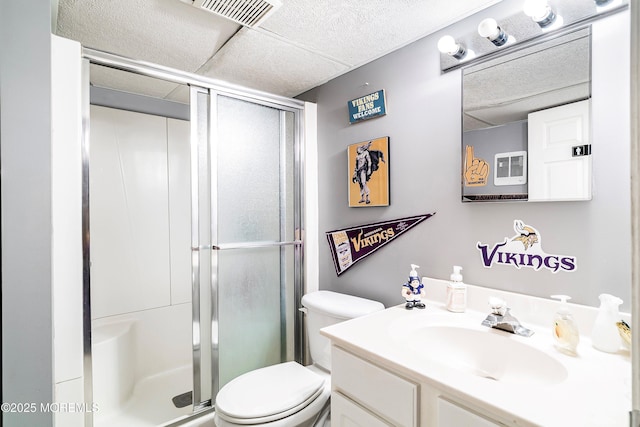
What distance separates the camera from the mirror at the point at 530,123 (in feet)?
3.64

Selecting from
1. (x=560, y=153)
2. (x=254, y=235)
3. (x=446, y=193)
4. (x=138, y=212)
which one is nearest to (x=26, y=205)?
(x=254, y=235)

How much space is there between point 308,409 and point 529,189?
1.29m

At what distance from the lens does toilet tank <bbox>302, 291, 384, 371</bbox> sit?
1.64m

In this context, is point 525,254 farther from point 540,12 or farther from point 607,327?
point 540,12

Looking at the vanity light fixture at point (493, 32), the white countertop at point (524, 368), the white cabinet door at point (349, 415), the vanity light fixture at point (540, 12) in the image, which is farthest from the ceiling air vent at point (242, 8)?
the white cabinet door at point (349, 415)

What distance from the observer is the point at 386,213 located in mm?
1756

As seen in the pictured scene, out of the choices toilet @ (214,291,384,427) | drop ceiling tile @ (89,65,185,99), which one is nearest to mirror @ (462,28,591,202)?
toilet @ (214,291,384,427)

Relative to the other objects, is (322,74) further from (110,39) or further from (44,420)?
(44,420)

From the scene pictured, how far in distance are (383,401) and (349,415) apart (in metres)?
0.19

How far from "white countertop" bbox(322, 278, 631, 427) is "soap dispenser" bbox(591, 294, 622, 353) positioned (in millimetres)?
24

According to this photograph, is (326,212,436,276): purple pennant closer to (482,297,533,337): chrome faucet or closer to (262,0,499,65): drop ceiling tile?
(482,297,533,337): chrome faucet

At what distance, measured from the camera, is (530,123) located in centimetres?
122

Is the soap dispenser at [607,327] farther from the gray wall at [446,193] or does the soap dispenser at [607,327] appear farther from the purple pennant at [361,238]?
the purple pennant at [361,238]

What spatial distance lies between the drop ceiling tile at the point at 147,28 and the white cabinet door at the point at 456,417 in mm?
1682
